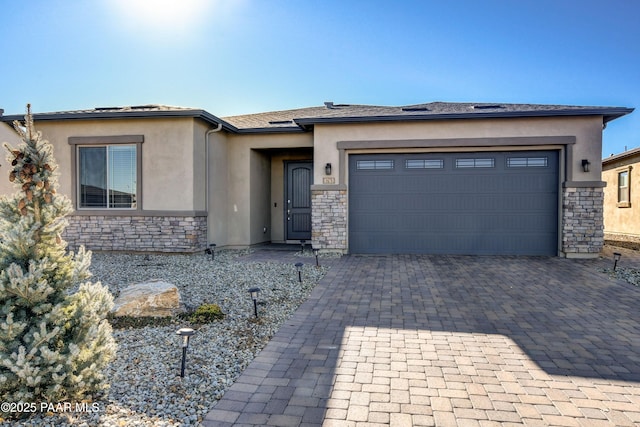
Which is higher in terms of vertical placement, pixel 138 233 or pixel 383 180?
pixel 383 180

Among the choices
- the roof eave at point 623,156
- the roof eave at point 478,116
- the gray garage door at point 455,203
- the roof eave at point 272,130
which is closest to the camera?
the roof eave at point 478,116

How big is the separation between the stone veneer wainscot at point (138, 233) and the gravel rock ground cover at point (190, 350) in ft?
6.40

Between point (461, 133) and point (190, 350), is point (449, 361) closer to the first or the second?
point (190, 350)

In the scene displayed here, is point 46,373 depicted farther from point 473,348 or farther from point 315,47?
point 315,47

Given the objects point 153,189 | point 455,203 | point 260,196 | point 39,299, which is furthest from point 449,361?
point 260,196

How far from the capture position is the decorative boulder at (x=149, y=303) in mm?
4484

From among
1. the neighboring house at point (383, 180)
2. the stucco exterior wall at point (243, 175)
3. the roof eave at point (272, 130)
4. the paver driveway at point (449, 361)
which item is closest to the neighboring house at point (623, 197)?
the neighboring house at point (383, 180)

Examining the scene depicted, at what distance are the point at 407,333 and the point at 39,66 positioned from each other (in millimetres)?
10864

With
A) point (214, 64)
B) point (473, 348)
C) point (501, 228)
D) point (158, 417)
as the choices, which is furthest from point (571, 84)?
point (158, 417)

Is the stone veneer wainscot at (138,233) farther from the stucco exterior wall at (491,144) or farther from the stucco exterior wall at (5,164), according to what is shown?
the stucco exterior wall at (491,144)

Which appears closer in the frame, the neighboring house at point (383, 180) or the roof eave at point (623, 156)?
the neighboring house at point (383, 180)

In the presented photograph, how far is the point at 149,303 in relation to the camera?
4520 mm

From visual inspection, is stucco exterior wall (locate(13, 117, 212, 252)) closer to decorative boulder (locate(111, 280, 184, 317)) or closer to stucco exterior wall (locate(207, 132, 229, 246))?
stucco exterior wall (locate(207, 132, 229, 246))

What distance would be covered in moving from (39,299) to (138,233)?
7.73 m
